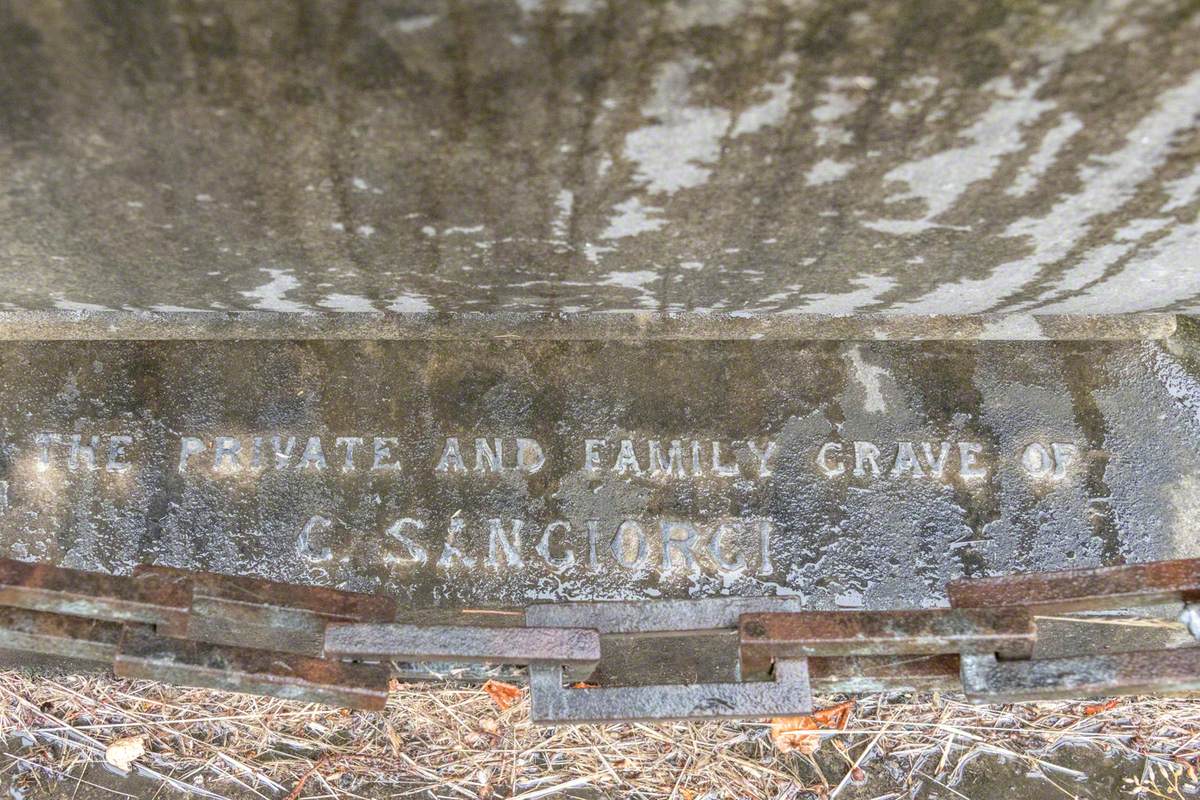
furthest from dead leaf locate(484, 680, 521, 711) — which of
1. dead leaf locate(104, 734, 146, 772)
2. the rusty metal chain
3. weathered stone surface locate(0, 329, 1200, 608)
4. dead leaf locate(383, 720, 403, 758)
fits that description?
the rusty metal chain

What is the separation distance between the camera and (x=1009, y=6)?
3.40 ft

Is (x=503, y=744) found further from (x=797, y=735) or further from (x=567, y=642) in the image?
(x=567, y=642)

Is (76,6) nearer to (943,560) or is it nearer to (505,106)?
(505,106)

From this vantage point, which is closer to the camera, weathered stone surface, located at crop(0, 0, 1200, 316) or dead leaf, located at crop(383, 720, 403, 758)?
weathered stone surface, located at crop(0, 0, 1200, 316)

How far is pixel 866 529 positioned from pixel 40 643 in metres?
1.49

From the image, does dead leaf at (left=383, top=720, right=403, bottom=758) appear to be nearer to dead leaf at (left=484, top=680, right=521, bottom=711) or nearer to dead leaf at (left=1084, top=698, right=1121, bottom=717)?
dead leaf at (left=484, top=680, right=521, bottom=711)

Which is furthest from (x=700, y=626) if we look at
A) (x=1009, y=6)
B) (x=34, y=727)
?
(x=34, y=727)

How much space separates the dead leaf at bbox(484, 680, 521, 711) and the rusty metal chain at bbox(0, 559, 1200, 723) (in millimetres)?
967

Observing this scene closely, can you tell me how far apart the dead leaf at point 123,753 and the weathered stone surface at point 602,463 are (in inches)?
25.3

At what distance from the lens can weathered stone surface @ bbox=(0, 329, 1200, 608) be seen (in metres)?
1.97

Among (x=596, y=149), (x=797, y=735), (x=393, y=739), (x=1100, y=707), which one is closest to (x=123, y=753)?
(x=393, y=739)

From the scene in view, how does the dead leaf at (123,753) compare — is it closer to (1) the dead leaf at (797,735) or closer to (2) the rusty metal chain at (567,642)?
(2) the rusty metal chain at (567,642)

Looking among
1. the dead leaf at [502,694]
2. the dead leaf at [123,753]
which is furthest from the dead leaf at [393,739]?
the dead leaf at [123,753]

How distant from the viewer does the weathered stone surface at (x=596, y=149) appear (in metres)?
1.07
